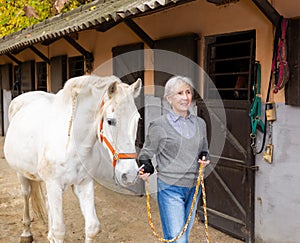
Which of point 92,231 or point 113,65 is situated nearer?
point 92,231

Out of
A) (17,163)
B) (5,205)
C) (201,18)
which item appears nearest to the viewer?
(17,163)

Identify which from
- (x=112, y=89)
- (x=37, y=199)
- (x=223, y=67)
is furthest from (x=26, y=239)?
(x=223, y=67)

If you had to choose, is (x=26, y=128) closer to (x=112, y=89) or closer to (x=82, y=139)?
(x=82, y=139)

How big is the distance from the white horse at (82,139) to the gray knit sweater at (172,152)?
5.3 inches

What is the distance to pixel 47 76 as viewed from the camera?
9297 millimetres

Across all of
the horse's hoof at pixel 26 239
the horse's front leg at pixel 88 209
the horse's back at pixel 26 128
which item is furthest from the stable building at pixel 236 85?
the horse's hoof at pixel 26 239

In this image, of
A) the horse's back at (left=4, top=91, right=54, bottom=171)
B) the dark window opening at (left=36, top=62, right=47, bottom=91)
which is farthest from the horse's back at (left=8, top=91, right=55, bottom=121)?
the dark window opening at (left=36, top=62, right=47, bottom=91)

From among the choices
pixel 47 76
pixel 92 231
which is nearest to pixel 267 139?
pixel 92 231

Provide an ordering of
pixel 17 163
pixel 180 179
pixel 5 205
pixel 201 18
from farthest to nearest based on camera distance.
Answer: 1. pixel 5 205
2. pixel 201 18
3. pixel 17 163
4. pixel 180 179

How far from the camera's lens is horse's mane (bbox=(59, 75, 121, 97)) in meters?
2.86

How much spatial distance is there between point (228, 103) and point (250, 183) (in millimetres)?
863

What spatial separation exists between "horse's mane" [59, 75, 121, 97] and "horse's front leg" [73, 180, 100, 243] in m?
0.80

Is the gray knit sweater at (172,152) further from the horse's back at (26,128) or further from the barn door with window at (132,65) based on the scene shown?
the barn door with window at (132,65)

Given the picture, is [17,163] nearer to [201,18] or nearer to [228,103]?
[228,103]
